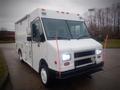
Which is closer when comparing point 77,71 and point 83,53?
point 77,71

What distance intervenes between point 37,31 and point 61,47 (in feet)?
5.51

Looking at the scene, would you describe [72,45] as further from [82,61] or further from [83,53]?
[82,61]

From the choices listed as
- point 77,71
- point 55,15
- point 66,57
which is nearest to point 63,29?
point 55,15

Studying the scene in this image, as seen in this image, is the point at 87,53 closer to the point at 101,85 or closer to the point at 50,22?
the point at 101,85

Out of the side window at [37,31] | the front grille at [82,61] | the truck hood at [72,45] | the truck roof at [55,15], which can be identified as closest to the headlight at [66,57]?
the truck hood at [72,45]

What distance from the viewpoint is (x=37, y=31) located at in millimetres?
5594

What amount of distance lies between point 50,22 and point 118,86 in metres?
3.43

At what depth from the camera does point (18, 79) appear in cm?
587

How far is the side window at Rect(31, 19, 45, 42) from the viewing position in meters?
5.21

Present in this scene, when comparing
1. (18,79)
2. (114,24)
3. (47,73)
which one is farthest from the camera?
(114,24)

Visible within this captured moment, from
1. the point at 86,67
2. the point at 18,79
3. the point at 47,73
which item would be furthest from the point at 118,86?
the point at 18,79

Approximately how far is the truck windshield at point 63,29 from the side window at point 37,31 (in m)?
0.27

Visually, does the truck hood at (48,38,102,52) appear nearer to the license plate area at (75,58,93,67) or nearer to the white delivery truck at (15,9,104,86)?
the white delivery truck at (15,9,104,86)

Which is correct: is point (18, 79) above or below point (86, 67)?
below
